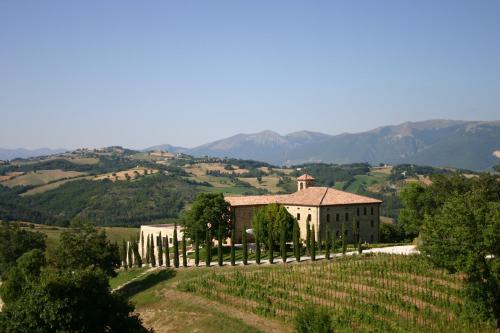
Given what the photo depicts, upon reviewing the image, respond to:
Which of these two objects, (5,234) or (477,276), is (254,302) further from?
(5,234)

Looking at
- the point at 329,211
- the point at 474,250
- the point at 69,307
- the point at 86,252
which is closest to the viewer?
the point at 69,307

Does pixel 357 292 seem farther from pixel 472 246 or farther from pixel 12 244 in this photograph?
pixel 12 244

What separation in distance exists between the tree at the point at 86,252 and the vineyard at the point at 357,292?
35.3ft

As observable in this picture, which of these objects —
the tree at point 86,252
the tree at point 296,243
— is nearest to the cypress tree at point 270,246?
the tree at point 296,243

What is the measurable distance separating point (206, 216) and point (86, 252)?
1807 cm

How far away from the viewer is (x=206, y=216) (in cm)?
7825

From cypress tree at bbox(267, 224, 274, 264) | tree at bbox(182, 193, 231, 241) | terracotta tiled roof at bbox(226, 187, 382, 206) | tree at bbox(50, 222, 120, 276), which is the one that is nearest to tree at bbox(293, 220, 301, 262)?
cypress tree at bbox(267, 224, 274, 264)

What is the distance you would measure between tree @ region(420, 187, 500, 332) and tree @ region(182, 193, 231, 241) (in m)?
37.3

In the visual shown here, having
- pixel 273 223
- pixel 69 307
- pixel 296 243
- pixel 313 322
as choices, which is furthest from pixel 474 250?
pixel 273 223

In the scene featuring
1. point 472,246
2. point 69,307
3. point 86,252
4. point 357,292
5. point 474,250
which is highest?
point 472,246

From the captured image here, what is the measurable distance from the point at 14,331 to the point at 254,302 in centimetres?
2555

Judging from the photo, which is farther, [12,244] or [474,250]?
[12,244]

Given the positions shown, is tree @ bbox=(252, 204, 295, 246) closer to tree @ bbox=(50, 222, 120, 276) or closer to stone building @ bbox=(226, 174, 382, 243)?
stone building @ bbox=(226, 174, 382, 243)

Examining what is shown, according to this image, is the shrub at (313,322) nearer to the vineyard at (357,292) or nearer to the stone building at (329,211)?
the vineyard at (357,292)
